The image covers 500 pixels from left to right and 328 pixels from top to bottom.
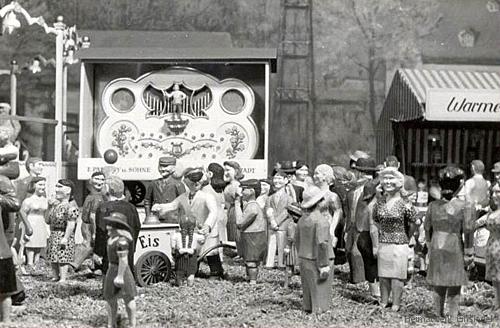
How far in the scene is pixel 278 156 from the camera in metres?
15.1

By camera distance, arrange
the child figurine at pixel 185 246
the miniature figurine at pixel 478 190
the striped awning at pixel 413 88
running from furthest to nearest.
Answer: the striped awning at pixel 413 88 < the miniature figurine at pixel 478 190 < the child figurine at pixel 185 246

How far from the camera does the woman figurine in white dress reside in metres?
9.01

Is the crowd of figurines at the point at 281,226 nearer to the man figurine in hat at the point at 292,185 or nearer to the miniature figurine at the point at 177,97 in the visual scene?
the man figurine in hat at the point at 292,185

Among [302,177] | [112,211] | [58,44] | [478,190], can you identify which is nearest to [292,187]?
[302,177]

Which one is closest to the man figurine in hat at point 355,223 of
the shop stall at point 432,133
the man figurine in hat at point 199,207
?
the man figurine in hat at point 199,207

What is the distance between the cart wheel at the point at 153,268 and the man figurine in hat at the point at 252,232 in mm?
879

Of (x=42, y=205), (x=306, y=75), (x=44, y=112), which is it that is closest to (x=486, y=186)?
(x=42, y=205)

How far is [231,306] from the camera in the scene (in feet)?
22.8

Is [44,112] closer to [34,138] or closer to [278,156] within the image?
[34,138]

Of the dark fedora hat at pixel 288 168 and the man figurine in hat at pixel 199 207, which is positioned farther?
the dark fedora hat at pixel 288 168

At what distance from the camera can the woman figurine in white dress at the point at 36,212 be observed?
29.6 feet

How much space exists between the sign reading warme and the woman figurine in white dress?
20.6 feet

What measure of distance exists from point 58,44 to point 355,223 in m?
6.99

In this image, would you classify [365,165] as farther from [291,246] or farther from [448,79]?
[448,79]
